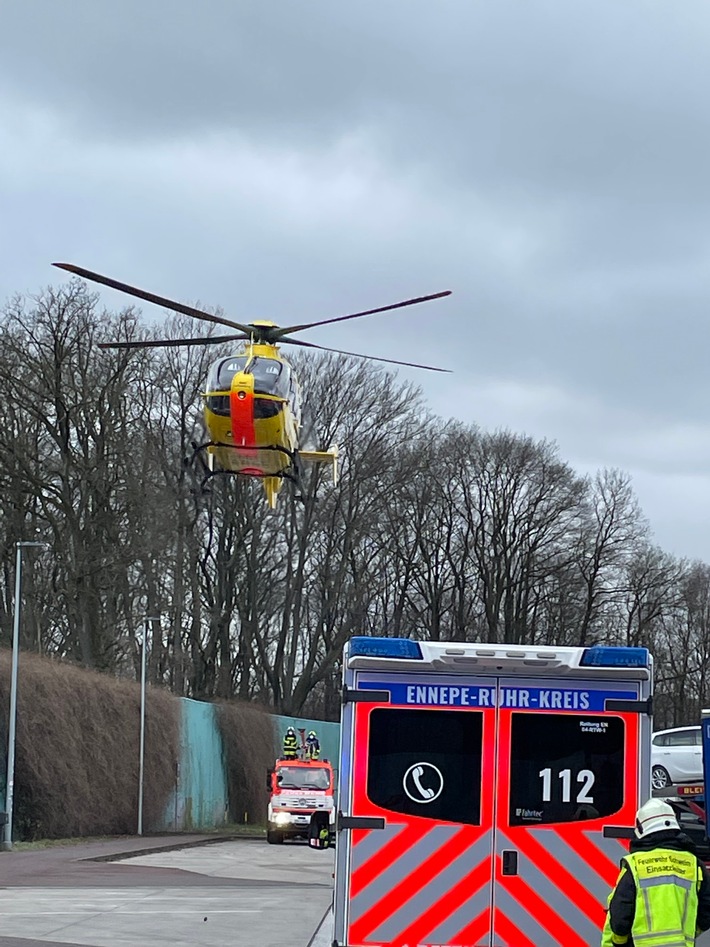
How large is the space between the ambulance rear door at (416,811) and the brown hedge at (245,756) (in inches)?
1897

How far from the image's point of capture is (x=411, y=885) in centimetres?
977

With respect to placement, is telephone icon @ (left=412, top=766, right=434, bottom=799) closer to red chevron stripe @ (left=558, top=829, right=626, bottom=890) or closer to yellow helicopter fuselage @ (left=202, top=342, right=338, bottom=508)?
red chevron stripe @ (left=558, top=829, right=626, bottom=890)

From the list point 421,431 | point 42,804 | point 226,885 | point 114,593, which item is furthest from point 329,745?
point 226,885

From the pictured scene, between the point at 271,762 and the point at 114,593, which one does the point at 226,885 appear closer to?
the point at 114,593

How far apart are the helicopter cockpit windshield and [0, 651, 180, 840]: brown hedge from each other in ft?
47.7

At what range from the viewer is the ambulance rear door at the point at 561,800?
32.0ft

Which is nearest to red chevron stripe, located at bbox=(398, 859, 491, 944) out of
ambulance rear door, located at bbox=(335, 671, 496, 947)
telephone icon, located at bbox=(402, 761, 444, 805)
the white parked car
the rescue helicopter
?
ambulance rear door, located at bbox=(335, 671, 496, 947)

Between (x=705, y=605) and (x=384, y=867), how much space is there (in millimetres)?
77503

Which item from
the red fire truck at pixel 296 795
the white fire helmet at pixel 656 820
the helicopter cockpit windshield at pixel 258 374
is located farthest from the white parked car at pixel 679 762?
the red fire truck at pixel 296 795

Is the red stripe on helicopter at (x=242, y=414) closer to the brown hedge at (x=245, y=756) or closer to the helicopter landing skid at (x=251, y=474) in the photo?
the helicopter landing skid at (x=251, y=474)

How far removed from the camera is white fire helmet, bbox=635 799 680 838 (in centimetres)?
747

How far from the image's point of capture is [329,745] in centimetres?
7450

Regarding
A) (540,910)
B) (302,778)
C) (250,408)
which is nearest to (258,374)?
(250,408)

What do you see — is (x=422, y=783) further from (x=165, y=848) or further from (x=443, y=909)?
(x=165, y=848)
